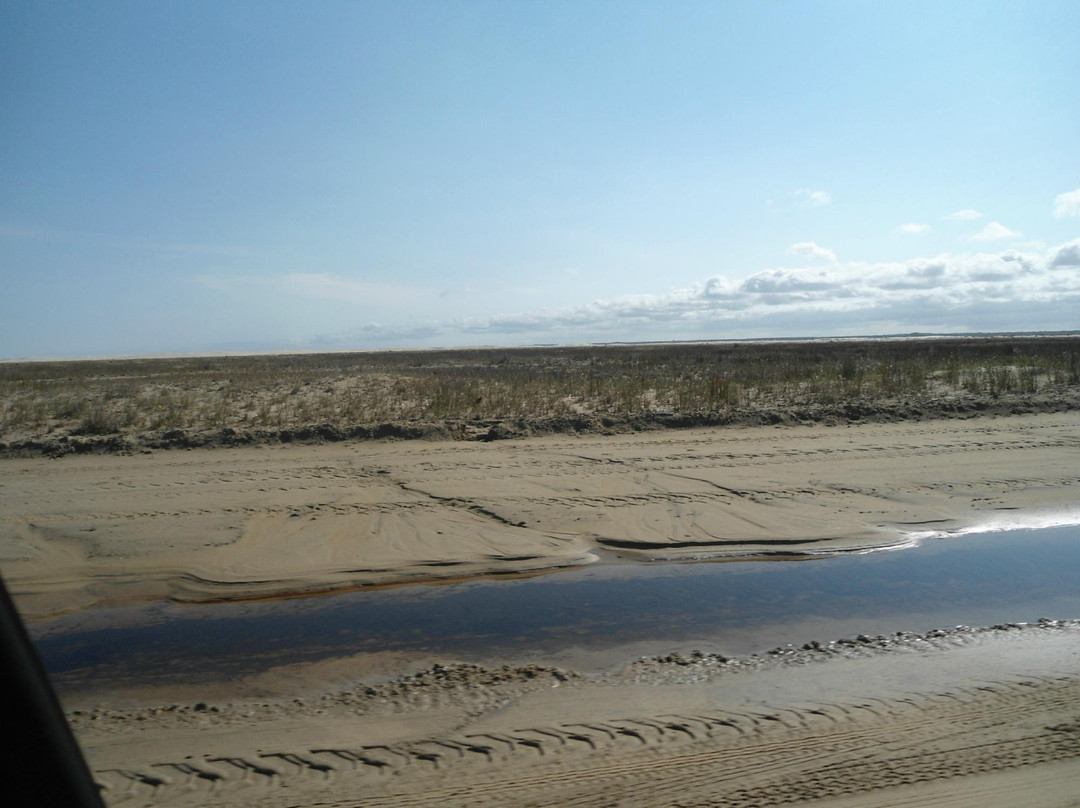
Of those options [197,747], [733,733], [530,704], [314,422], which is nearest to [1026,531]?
[733,733]

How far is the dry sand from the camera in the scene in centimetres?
364

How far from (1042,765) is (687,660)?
2.26m

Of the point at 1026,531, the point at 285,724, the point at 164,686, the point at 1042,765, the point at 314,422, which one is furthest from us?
the point at 314,422

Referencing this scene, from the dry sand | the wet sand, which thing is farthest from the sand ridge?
the wet sand

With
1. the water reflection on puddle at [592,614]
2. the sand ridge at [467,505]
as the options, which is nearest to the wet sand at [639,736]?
the water reflection on puddle at [592,614]

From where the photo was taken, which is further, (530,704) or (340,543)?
(340,543)

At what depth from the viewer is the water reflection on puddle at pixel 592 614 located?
577cm

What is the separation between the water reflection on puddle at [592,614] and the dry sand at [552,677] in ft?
1.40

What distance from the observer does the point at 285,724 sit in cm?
440

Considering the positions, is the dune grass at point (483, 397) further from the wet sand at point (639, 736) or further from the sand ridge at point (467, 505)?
the wet sand at point (639, 736)

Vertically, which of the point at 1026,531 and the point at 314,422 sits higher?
the point at 314,422

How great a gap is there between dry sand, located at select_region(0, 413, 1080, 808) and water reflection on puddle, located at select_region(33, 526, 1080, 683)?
43 cm

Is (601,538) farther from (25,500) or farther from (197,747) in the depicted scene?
(25,500)

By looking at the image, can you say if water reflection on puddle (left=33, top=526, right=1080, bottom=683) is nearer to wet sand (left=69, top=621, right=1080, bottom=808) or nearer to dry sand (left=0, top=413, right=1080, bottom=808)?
dry sand (left=0, top=413, right=1080, bottom=808)
